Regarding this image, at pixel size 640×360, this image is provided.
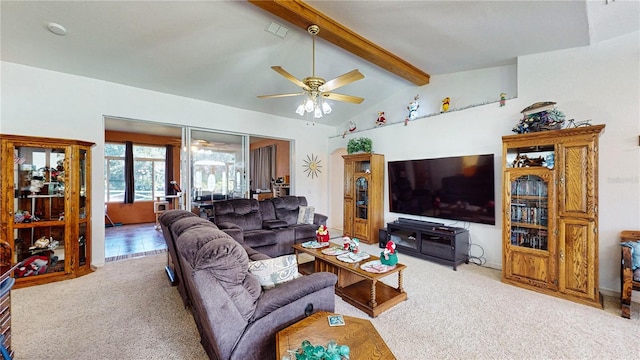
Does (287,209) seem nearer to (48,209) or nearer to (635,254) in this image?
(48,209)

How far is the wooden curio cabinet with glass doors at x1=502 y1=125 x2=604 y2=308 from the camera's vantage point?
2705 mm

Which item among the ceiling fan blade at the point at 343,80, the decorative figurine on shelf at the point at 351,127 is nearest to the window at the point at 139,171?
the decorative figurine on shelf at the point at 351,127

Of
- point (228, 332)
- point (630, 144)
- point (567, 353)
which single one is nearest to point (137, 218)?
point (228, 332)

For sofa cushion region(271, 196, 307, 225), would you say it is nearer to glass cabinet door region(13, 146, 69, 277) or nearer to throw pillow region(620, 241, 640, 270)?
glass cabinet door region(13, 146, 69, 277)

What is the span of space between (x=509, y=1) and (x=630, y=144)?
217cm

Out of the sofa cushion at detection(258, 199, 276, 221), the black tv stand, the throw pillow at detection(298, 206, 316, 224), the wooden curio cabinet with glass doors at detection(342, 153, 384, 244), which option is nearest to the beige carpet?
the black tv stand

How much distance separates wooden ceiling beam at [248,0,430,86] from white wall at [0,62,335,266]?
2.78m

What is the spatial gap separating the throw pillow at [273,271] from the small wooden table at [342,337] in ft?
1.29

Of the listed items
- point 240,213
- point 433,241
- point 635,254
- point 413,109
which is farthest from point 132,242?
point 635,254

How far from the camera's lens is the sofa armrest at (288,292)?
1.61 meters

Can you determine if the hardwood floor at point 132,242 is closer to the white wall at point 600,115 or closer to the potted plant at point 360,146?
the potted plant at point 360,146

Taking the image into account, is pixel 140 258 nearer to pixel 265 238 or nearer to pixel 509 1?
pixel 265 238

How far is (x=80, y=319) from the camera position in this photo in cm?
242

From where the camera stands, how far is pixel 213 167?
17.2ft
